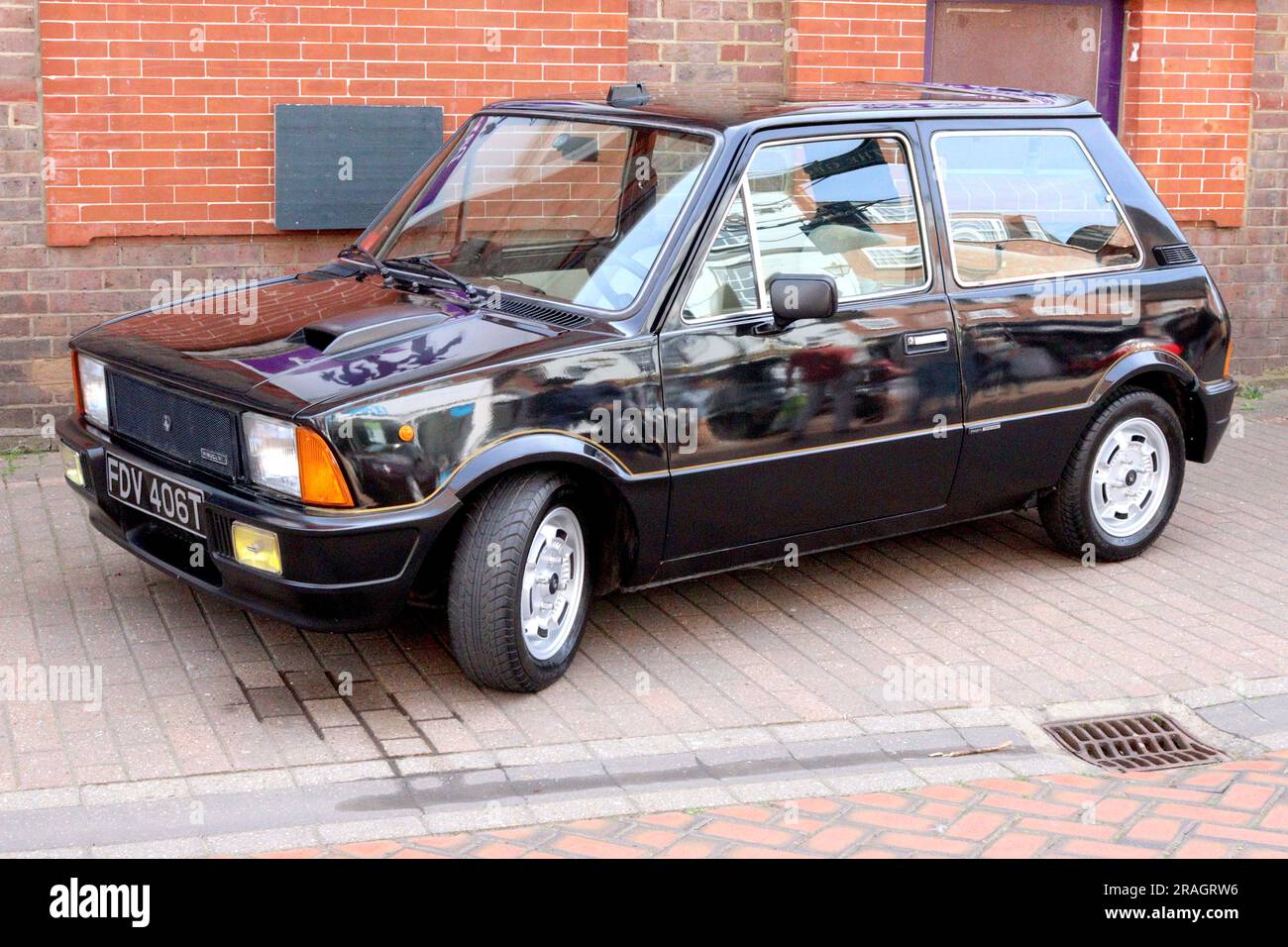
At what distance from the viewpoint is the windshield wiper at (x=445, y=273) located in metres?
5.57

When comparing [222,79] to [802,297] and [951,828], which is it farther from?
[951,828]

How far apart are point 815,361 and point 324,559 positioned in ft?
6.19

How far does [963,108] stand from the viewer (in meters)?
6.23

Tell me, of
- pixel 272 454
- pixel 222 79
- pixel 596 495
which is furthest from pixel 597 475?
pixel 222 79

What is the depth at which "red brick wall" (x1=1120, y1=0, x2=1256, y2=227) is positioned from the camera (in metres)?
10.1

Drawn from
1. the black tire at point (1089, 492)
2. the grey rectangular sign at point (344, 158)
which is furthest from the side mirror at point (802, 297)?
the grey rectangular sign at point (344, 158)

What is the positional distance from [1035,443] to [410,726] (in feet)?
9.08

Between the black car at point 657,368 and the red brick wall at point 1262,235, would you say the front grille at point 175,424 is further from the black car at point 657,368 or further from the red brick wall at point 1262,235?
the red brick wall at point 1262,235

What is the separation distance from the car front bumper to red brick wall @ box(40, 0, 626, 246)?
3654 mm

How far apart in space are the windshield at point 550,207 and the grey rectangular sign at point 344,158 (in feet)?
7.71

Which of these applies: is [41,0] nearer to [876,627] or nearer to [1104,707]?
[876,627]

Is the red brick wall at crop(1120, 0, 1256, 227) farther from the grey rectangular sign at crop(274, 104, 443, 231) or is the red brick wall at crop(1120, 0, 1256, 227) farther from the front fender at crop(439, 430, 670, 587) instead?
the front fender at crop(439, 430, 670, 587)

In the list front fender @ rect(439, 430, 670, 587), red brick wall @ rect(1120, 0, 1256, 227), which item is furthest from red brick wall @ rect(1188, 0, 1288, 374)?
front fender @ rect(439, 430, 670, 587)

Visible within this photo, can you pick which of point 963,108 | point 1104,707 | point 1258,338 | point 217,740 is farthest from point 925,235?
point 1258,338
